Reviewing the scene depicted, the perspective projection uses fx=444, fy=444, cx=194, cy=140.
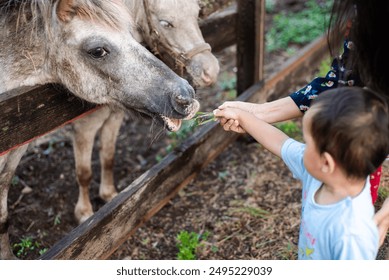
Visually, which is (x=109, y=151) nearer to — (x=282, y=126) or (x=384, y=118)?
(x=282, y=126)

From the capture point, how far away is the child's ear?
164 cm

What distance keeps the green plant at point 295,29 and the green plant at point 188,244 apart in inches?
150

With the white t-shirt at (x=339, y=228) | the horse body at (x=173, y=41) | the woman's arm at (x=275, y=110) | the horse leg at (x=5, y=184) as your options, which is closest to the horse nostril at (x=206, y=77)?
the horse body at (x=173, y=41)

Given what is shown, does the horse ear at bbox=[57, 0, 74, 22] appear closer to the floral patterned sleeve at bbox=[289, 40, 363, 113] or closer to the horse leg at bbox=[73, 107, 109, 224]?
the horse leg at bbox=[73, 107, 109, 224]

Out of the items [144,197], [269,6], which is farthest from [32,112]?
[269,6]

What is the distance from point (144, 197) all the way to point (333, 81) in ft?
4.72

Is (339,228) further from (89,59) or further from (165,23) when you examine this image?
(165,23)

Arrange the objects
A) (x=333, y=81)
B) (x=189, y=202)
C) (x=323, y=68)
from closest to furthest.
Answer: (x=333, y=81) < (x=189, y=202) < (x=323, y=68)

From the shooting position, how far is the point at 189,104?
95.3 inches

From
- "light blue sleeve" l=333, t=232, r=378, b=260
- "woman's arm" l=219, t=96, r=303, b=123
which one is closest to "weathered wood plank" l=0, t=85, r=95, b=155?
Result: "woman's arm" l=219, t=96, r=303, b=123

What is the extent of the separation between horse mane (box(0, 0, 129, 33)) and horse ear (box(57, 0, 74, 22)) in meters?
0.02

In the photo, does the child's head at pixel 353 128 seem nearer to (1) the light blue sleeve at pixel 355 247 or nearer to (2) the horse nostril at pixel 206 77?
(1) the light blue sleeve at pixel 355 247

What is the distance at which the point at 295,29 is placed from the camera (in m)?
6.68
